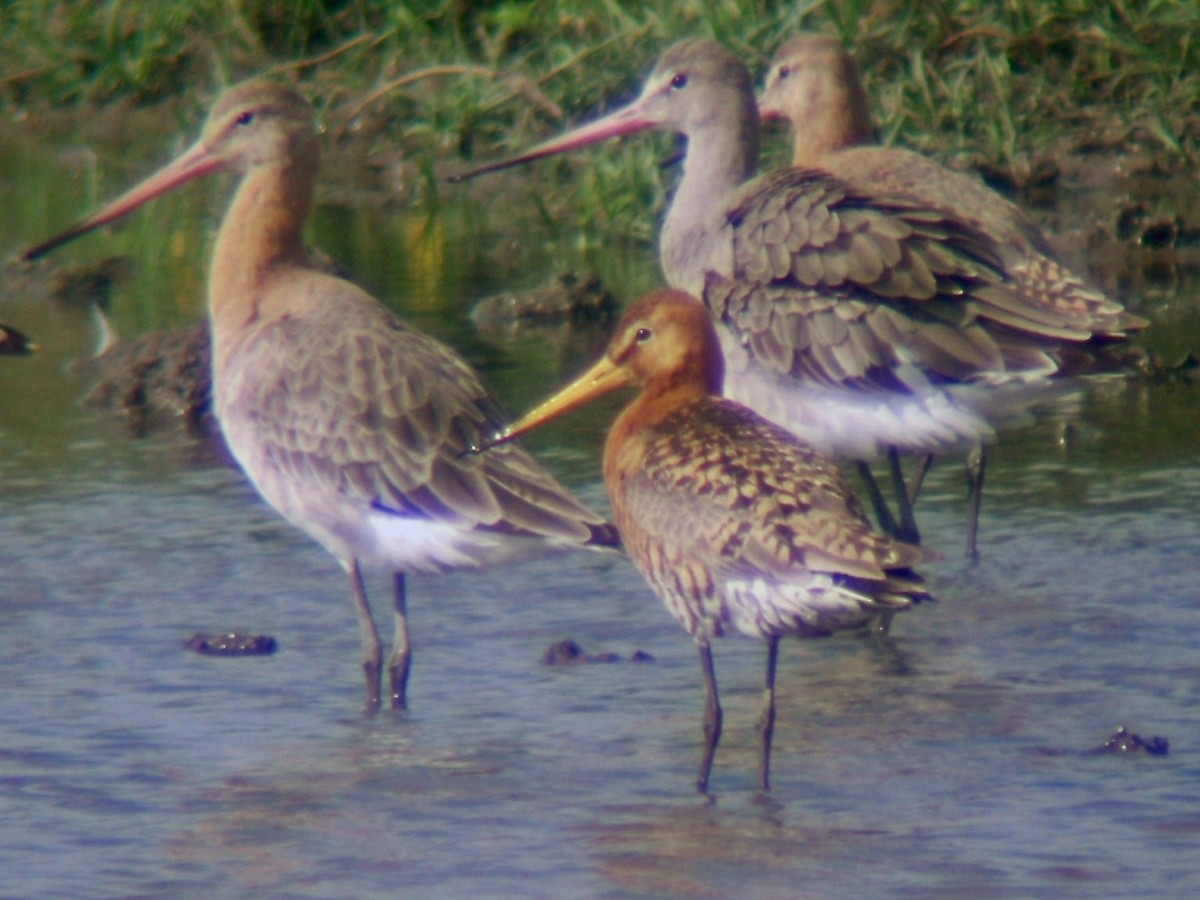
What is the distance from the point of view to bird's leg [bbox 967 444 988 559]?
794 cm

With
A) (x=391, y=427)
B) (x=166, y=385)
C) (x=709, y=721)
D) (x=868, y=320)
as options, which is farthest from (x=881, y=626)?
(x=166, y=385)

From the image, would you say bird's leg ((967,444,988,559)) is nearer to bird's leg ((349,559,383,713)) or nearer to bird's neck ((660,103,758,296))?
bird's neck ((660,103,758,296))

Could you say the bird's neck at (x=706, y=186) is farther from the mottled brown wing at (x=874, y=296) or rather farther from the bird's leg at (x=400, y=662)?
the bird's leg at (x=400, y=662)

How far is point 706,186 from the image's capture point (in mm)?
8867

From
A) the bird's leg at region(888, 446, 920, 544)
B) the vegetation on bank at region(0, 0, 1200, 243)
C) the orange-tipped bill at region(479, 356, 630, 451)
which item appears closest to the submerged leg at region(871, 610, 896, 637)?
the bird's leg at region(888, 446, 920, 544)

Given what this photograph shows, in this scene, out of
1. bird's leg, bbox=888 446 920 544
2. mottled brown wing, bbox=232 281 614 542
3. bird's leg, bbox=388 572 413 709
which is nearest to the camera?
mottled brown wing, bbox=232 281 614 542

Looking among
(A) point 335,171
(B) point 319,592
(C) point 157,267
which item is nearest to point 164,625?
(B) point 319,592

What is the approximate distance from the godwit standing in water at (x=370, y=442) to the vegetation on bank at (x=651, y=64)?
19.7 feet

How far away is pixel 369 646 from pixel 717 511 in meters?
1.37

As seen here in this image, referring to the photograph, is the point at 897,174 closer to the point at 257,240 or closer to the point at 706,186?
the point at 706,186

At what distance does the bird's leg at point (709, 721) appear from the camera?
5852 mm

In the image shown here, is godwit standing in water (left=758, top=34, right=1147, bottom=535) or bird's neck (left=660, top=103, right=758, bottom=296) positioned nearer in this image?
godwit standing in water (left=758, top=34, right=1147, bottom=535)

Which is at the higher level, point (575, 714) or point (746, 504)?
point (746, 504)

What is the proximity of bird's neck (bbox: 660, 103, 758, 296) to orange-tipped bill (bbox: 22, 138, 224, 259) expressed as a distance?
1627mm
